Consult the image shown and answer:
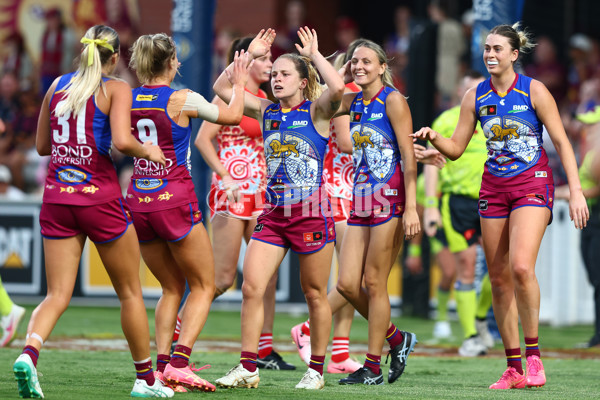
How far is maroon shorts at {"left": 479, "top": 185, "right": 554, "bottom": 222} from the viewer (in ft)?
22.4

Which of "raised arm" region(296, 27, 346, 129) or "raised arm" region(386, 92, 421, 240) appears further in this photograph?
"raised arm" region(386, 92, 421, 240)

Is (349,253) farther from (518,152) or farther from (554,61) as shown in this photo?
(554,61)

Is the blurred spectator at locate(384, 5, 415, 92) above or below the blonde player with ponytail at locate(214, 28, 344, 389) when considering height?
above

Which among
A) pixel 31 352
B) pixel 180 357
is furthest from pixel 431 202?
pixel 31 352

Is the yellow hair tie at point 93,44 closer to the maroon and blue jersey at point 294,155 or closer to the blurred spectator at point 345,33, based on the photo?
the maroon and blue jersey at point 294,155

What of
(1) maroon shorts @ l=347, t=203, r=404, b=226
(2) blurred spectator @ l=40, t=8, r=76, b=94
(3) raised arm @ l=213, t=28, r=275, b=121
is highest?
(2) blurred spectator @ l=40, t=8, r=76, b=94

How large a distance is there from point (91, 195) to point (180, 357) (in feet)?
4.07

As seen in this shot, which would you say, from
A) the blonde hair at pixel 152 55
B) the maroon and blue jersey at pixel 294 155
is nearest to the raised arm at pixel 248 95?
the maroon and blue jersey at pixel 294 155

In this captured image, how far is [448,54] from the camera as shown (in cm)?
1648

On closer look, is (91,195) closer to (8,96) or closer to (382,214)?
(382,214)

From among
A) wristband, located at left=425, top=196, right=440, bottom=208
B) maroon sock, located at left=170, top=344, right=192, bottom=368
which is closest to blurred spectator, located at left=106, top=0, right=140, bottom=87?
wristband, located at left=425, top=196, right=440, bottom=208

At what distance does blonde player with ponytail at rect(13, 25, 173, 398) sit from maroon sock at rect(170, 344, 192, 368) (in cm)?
38

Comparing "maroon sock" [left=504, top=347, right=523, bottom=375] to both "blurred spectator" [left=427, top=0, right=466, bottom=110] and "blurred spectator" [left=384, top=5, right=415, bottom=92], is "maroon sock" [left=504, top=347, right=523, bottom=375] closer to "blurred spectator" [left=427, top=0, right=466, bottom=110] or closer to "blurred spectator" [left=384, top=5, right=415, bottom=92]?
"blurred spectator" [left=427, top=0, right=466, bottom=110]

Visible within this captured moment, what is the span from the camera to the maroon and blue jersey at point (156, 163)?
6207 mm
